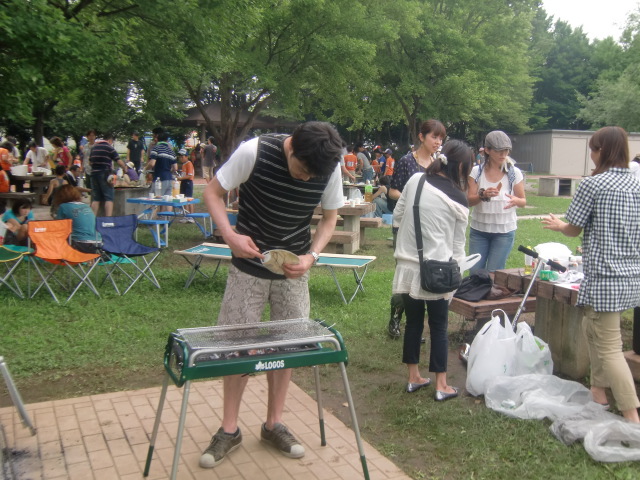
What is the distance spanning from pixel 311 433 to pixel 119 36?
5.77m

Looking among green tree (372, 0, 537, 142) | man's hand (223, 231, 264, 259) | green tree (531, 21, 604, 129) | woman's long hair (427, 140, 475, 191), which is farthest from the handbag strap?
green tree (531, 21, 604, 129)

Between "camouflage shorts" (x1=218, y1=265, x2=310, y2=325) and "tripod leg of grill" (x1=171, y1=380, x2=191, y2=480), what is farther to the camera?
"camouflage shorts" (x1=218, y1=265, x2=310, y2=325)

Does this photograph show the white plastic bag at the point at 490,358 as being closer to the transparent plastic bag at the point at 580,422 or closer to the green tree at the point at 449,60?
the transparent plastic bag at the point at 580,422

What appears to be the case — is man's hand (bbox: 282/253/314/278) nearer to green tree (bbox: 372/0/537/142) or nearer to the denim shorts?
the denim shorts

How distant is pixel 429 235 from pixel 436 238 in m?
0.05

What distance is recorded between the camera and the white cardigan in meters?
4.09

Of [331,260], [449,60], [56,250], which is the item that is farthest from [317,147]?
Result: [449,60]

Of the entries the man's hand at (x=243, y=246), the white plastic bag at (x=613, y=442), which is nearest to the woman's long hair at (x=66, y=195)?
the man's hand at (x=243, y=246)

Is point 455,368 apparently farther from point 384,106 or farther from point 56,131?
point 56,131

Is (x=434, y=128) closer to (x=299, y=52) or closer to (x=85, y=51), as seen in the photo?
(x=85, y=51)

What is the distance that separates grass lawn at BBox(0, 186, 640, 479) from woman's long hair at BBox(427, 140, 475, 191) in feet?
5.05

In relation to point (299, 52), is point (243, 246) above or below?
below

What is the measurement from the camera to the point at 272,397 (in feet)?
11.4

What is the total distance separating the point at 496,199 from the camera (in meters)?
5.37
